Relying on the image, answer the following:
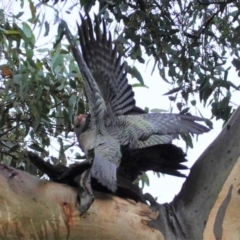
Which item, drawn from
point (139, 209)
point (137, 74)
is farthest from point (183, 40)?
point (139, 209)

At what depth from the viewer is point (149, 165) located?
1.20 meters

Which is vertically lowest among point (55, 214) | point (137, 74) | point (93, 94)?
point (55, 214)

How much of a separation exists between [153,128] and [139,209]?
162 millimetres

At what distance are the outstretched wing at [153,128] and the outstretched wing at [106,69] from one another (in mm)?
40

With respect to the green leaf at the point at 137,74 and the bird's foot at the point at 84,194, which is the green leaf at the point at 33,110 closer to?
the green leaf at the point at 137,74

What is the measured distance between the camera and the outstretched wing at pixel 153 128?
1.12 metres

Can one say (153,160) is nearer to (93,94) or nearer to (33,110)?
(93,94)

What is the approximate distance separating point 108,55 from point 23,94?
1.21 feet

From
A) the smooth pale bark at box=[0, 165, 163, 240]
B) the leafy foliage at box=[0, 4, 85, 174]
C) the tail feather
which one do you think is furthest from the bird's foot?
the leafy foliage at box=[0, 4, 85, 174]

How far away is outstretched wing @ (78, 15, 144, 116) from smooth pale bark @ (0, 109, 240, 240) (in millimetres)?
200

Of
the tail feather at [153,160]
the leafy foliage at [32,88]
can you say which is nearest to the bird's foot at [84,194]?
the tail feather at [153,160]

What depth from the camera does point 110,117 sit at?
1161 mm

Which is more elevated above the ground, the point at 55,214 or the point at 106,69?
the point at 106,69

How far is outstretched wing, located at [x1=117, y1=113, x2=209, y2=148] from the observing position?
1116 mm
